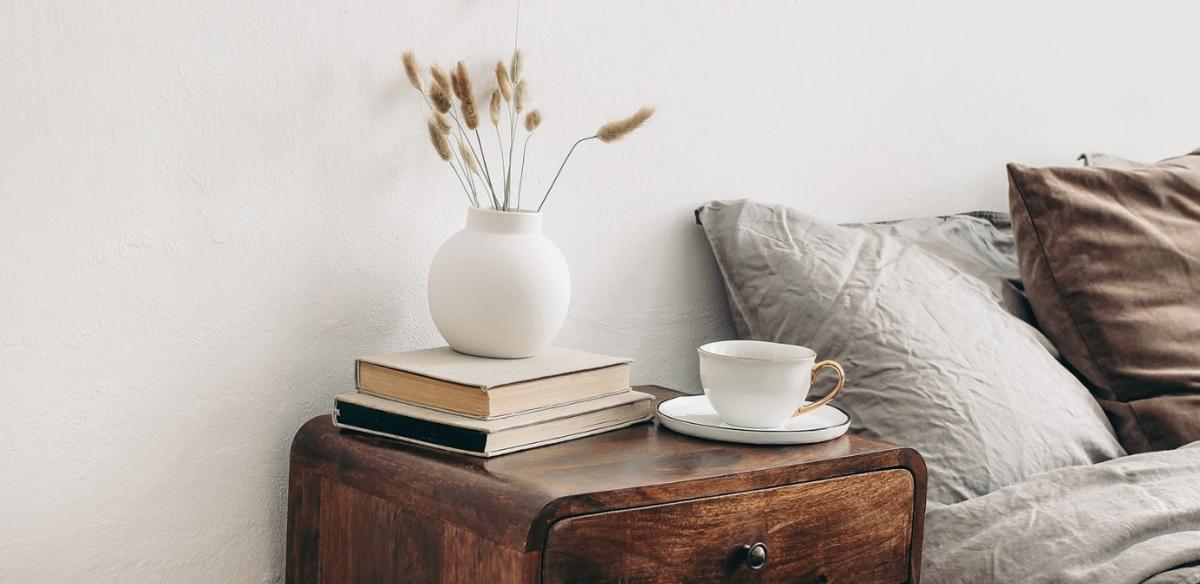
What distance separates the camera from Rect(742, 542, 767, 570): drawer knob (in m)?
0.91

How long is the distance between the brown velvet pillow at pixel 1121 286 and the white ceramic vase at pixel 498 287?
0.70 metres

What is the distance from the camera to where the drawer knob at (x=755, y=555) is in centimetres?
91

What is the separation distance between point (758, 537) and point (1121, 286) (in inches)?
29.0

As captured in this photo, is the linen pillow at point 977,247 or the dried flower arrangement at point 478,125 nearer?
the dried flower arrangement at point 478,125

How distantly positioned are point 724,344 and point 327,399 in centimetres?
41

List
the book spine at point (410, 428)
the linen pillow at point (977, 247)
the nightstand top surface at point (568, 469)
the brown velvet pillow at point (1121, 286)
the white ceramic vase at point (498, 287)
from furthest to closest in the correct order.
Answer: the linen pillow at point (977, 247)
the brown velvet pillow at point (1121, 286)
the white ceramic vase at point (498, 287)
the book spine at point (410, 428)
the nightstand top surface at point (568, 469)

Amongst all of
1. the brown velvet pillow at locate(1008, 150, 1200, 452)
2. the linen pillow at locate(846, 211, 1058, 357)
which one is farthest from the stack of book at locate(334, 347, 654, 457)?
the brown velvet pillow at locate(1008, 150, 1200, 452)

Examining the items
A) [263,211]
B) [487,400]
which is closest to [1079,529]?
[487,400]

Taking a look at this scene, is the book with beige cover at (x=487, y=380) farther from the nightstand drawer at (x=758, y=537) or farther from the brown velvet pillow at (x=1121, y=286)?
the brown velvet pillow at (x=1121, y=286)

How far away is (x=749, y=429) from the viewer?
100cm

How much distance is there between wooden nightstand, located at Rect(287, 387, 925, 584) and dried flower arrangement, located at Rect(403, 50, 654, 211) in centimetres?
30

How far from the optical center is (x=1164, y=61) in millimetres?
2031

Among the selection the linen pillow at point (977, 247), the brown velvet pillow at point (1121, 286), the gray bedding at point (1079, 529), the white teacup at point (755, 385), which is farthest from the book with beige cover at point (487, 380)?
the brown velvet pillow at point (1121, 286)

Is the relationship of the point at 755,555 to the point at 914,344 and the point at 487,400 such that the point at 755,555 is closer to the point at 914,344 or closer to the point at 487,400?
the point at 487,400
